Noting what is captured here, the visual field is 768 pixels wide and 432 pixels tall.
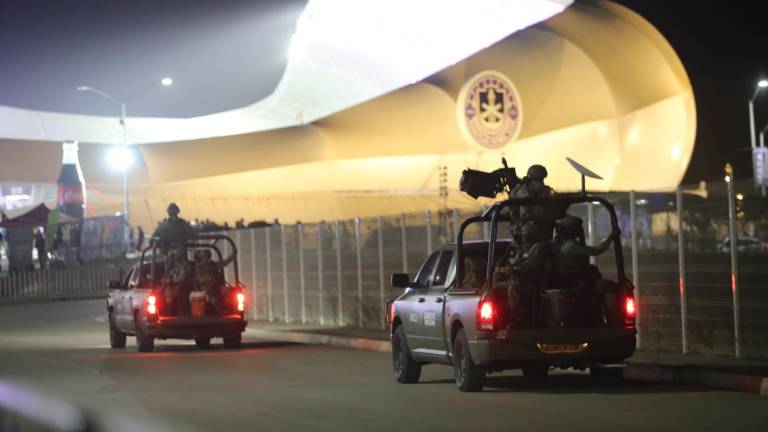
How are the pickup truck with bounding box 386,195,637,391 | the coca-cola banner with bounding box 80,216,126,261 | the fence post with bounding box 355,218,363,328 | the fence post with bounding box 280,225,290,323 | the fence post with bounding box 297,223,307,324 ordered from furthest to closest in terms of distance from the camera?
the coca-cola banner with bounding box 80,216,126,261 → the fence post with bounding box 280,225,290,323 → the fence post with bounding box 297,223,307,324 → the fence post with bounding box 355,218,363,328 → the pickup truck with bounding box 386,195,637,391

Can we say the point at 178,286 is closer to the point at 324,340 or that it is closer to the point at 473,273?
the point at 324,340

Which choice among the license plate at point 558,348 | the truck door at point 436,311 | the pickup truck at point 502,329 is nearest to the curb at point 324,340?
the truck door at point 436,311

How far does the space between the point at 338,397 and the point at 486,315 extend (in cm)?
191

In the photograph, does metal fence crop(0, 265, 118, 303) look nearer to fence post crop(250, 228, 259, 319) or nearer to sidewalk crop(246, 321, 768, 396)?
fence post crop(250, 228, 259, 319)

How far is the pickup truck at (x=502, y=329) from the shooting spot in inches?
→ 548

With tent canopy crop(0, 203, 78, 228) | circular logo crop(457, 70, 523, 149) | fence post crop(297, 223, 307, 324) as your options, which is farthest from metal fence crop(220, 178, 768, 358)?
circular logo crop(457, 70, 523, 149)

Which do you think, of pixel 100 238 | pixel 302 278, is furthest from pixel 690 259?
pixel 100 238

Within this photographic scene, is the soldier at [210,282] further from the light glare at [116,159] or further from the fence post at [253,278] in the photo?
the light glare at [116,159]

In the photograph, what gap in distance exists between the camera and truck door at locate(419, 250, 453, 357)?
50.1 feet

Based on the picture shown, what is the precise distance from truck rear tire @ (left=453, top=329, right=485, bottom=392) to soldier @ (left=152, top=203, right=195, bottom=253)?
10.2 m

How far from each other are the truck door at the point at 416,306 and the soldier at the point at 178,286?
723 centimetres

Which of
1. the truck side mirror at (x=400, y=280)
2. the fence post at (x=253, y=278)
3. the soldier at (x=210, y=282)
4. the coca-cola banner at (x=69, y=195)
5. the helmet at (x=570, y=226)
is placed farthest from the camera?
the coca-cola banner at (x=69, y=195)

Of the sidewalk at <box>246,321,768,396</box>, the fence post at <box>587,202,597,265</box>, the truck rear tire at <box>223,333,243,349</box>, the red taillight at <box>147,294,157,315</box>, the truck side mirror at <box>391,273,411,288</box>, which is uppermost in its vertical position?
the fence post at <box>587,202,597,265</box>

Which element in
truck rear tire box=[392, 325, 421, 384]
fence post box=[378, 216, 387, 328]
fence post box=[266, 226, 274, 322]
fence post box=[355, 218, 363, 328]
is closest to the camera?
truck rear tire box=[392, 325, 421, 384]
